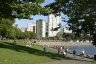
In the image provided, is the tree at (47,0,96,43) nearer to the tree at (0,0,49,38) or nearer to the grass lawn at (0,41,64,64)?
the grass lawn at (0,41,64,64)

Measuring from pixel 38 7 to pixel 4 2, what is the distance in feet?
8.69

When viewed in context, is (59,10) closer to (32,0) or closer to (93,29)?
(93,29)

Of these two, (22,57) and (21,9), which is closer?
(21,9)

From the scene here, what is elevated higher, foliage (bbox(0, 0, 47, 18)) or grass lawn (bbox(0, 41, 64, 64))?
A: foliage (bbox(0, 0, 47, 18))

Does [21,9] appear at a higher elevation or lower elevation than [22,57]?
higher

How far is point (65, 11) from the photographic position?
3925 cm

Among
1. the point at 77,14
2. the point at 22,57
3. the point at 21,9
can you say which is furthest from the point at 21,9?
the point at 77,14

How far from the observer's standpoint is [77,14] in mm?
39562

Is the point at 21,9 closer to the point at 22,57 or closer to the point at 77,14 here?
the point at 22,57

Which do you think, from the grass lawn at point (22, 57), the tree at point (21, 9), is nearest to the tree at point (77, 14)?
the grass lawn at point (22, 57)

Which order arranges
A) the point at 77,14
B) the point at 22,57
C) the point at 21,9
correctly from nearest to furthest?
the point at 21,9
the point at 22,57
the point at 77,14

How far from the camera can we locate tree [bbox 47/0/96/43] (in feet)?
118

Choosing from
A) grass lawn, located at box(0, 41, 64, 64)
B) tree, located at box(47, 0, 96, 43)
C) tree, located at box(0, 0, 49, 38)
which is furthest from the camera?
tree, located at box(47, 0, 96, 43)

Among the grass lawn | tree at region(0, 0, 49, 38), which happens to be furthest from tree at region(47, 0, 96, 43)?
tree at region(0, 0, 49, 38)
